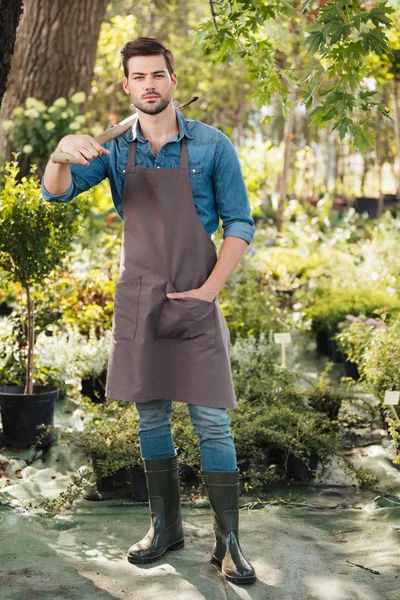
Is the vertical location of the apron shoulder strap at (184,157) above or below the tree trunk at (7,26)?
below

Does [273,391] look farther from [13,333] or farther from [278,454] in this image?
[13,333]

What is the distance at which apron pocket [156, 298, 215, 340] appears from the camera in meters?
2.59

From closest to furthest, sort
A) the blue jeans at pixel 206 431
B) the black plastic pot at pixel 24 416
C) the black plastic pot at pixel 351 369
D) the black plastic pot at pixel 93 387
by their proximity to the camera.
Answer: the blue jeans at pixel 206 431
the black plastic pot at pixel 24 416
the black plastic pot at pixel 93 387
the black plastic pot at pixel 351 369

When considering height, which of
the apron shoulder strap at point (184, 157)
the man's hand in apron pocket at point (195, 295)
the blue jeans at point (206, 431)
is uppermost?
the apron shoulder strap at point (184, 157)

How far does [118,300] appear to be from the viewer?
2.69 meters

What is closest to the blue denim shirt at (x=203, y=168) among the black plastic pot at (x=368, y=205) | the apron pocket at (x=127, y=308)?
the apron pocket at (x=127, y=308)

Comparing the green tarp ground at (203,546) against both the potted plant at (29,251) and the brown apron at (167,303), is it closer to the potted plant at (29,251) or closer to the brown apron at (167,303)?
the potted plant at (29,251)

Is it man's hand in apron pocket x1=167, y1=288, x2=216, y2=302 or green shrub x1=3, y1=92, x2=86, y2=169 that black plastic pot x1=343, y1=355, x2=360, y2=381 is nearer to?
green shrub x1=3, y1=92, x2=86, y2=169

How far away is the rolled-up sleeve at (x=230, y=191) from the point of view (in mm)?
2621

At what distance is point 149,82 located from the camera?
99.4 inches

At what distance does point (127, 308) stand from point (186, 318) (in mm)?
209

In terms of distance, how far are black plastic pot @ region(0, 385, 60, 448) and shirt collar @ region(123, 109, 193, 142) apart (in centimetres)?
184

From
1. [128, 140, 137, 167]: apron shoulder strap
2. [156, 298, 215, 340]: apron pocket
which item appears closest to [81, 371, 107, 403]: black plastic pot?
[156, 298, 215, 340]: apron pocket

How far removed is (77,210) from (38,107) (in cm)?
238
